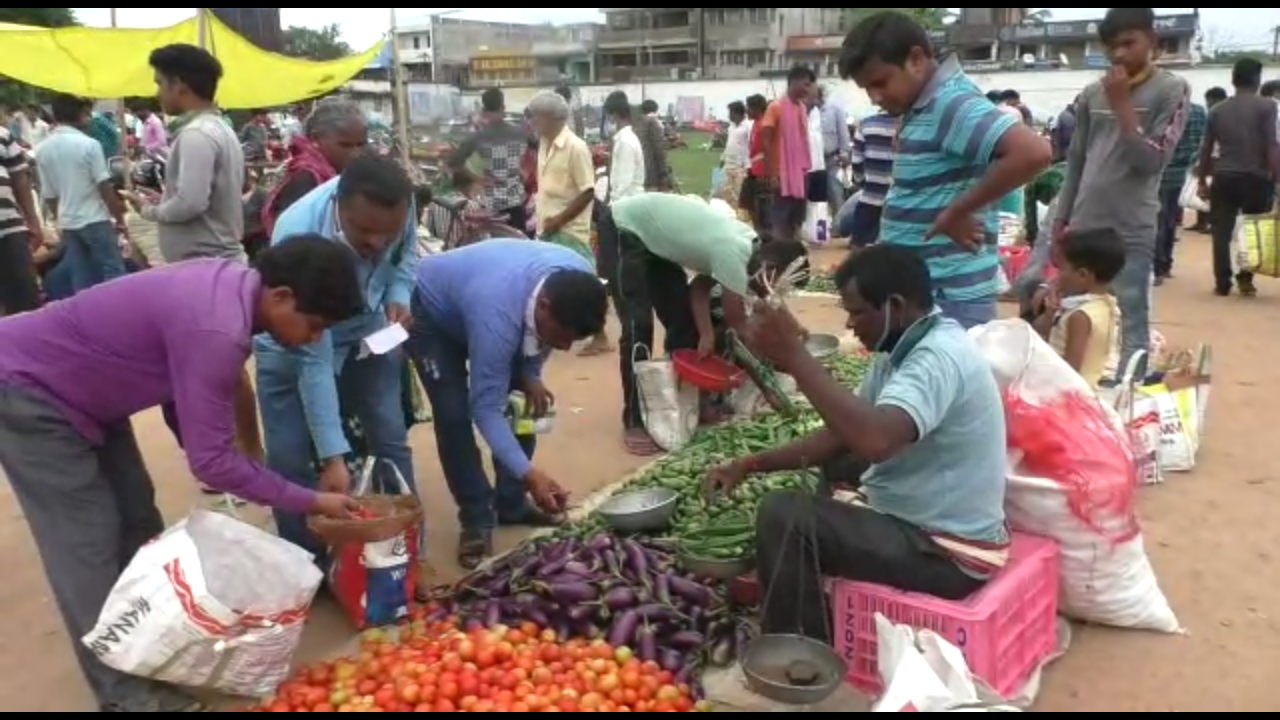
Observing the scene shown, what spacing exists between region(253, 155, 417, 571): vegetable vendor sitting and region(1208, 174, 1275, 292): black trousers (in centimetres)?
777

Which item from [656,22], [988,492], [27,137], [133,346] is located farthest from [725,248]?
[656,22]

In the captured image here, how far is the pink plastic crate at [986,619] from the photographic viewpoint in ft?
9.84

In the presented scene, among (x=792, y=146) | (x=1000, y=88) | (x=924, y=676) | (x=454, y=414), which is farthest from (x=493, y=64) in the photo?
(x=924, y=676)

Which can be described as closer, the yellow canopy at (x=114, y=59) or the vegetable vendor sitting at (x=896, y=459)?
the vegetable vendor sitting at (x=896, y=459)

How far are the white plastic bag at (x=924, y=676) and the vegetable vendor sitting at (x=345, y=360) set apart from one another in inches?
71.9

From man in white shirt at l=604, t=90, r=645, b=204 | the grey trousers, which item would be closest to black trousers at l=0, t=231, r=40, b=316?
man in white shirt at l=604, t=90, r=645, b=204

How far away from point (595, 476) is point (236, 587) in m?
2.58

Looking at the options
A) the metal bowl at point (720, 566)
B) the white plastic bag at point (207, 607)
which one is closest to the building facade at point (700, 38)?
the metal bowl at point (720, 566)

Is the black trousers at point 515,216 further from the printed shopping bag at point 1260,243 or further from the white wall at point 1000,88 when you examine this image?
the white wall at point 1000,88

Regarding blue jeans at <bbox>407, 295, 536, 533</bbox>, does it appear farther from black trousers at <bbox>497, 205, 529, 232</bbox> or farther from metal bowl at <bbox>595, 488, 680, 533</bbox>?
black trousers at <bbox>497, 205, 529, 232</bbox>

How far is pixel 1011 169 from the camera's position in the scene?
358 cm

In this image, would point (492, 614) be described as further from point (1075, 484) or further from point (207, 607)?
point (1075, 484)

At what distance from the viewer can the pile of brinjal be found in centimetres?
343

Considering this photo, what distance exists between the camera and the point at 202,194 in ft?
15.3
